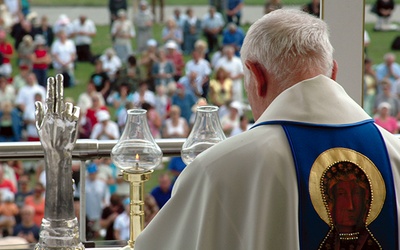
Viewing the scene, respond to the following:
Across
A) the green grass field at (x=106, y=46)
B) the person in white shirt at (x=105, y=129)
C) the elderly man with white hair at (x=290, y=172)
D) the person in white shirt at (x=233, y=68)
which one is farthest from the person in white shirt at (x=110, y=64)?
the elderly man with white hair at (x=290, y=172)

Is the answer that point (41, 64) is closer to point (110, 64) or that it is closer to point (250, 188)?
point (110, 64)

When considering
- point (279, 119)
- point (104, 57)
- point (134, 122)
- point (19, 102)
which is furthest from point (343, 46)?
point (104, 57)

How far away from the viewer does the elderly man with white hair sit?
2359 mm

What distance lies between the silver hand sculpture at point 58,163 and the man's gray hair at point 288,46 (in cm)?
65

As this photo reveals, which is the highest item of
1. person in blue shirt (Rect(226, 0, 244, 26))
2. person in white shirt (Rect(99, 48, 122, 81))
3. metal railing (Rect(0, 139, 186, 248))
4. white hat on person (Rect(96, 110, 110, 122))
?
metal railing (Rect(0, 139, 186, 248))

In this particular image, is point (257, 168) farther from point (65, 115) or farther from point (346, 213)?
point (65, 115)

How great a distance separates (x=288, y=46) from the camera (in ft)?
7.80

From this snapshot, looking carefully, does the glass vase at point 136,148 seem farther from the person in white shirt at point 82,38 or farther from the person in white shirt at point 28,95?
the person in white shirt at point 82,38

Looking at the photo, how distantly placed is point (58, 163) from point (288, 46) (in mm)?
827

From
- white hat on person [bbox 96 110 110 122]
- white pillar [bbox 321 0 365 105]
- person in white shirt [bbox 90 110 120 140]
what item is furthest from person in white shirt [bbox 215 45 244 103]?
white pillar [bbox 321 0 365 105]

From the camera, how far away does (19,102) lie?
50.2ft

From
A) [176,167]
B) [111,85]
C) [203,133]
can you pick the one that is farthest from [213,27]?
[203,133]

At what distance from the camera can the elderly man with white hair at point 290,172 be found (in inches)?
92.9

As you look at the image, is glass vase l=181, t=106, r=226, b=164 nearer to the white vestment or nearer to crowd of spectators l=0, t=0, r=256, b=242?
the white vestment
